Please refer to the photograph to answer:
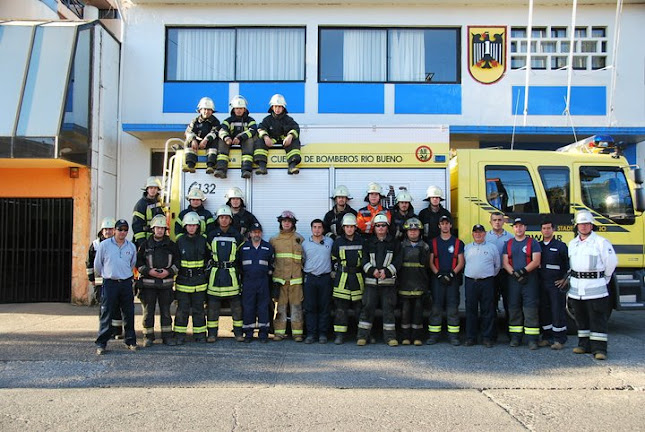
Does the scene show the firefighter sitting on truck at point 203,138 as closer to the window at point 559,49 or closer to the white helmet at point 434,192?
the white helmet at point 434,192

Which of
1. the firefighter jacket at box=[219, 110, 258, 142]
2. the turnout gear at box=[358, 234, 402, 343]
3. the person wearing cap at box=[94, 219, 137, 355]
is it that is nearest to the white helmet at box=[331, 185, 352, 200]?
the turnout gear at box=[358, 234, 402, 343]

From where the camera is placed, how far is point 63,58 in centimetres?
1062

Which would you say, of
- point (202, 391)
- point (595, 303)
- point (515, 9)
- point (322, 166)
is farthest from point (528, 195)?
point (515, 9)

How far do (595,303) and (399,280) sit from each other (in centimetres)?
244

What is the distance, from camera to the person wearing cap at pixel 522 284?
6887 millimetres

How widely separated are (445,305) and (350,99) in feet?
22.1

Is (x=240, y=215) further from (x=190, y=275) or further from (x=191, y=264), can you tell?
(x=190, y=275)

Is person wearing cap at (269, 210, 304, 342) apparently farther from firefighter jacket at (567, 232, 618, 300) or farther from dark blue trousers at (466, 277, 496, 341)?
firefighter jacket at (567, 232, 618, 300)

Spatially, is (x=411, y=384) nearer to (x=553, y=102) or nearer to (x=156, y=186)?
(x=156, y=186)

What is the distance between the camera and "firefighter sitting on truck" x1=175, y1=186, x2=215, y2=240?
24.1 ft

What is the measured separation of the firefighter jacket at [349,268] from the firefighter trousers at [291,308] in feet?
1.77

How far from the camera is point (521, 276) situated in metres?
6.86

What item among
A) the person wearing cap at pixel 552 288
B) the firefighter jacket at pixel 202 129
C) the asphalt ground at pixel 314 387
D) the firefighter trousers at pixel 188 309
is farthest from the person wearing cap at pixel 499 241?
Answer: the firefighter jacket at pixel 202 129

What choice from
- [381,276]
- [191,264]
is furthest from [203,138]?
[381,276]
